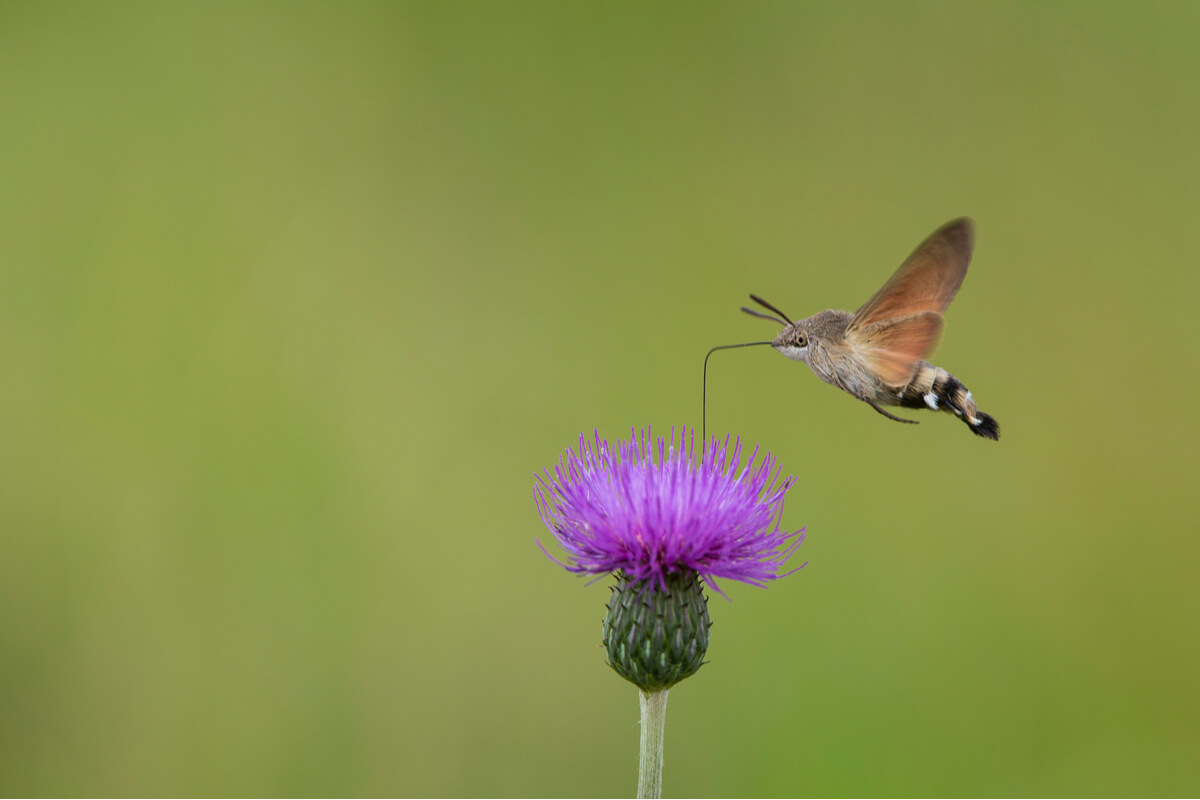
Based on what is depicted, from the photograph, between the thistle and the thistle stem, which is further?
the thistle

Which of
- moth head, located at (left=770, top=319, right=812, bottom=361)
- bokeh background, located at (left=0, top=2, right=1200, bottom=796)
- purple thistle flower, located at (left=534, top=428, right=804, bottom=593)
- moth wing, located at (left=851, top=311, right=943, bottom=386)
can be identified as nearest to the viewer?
purple thistle flower, located at (left=534, top=428, right=804, bottom=593)

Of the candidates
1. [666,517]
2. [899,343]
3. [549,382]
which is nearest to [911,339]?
[899,343]

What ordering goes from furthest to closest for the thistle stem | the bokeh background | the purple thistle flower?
the bokeh background
the purple thistle flower
the thistle stem

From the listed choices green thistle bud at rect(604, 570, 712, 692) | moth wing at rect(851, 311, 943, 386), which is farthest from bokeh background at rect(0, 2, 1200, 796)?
moth wing at rect(851, 311, 943, 386)

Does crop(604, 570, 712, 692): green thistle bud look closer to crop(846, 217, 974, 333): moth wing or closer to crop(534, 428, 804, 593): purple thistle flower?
crop(534, 428, 804, 593): purple thistle flower

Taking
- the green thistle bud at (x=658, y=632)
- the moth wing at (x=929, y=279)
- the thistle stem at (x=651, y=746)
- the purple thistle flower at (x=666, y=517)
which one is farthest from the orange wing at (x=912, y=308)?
the thistle stem at (x=651, y=746)

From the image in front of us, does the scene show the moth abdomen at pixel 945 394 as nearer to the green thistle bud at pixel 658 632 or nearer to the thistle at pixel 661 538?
the thistle at pixel 661 538

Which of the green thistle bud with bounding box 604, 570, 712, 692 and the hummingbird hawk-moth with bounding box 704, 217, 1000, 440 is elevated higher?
the hummingbird hawk-moth with bounding box 704, 217, 1000, 440

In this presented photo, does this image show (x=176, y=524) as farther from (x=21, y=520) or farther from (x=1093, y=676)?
(x=1093, y=676)

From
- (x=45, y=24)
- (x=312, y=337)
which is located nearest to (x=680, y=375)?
(x=312, y=337)
